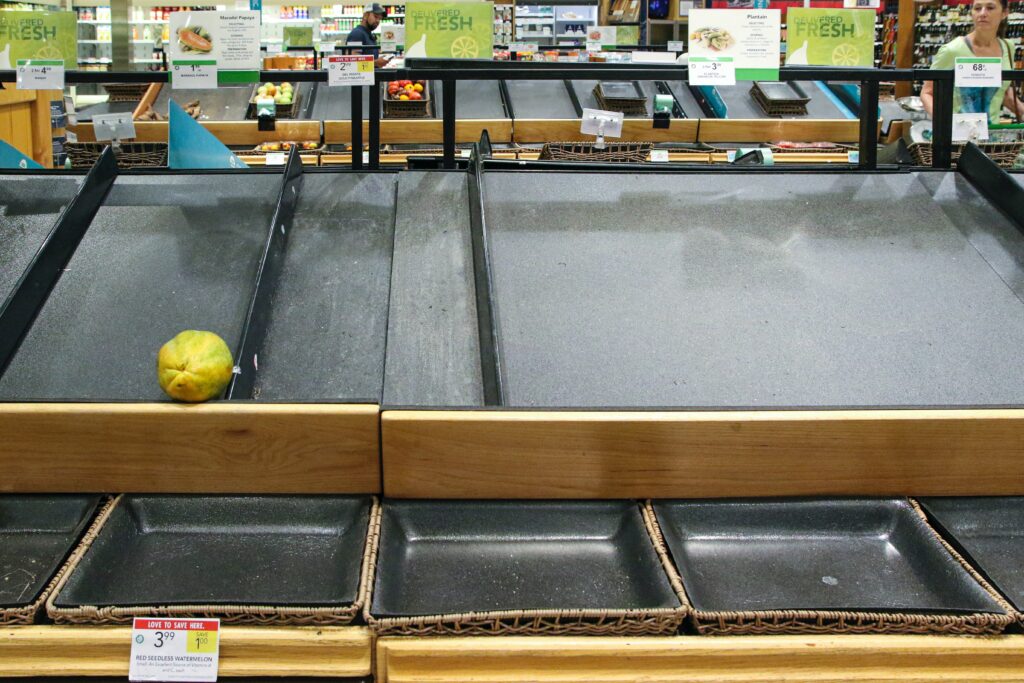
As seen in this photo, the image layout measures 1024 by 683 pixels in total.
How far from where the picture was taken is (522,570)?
1.16 meters

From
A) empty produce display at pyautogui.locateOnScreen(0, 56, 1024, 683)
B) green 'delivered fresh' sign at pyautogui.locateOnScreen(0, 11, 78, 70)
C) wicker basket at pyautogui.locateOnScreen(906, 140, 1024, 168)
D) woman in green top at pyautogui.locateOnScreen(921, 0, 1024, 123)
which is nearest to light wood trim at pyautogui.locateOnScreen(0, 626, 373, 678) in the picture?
empty produce display at pyautogui.locateOnScreen(0, 56, 1024, 683)

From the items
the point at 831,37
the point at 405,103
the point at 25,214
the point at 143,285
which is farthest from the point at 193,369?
the point at 405,103

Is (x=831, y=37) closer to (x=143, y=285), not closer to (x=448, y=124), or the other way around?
(x=448, y=124)

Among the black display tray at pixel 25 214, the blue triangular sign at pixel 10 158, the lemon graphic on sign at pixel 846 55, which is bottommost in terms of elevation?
the black display tray at pixel 25 214

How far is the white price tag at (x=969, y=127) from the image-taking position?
6.67 ft

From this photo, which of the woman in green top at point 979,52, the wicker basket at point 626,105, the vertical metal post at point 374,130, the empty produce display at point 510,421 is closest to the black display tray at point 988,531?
the empty produce display at point 510,421

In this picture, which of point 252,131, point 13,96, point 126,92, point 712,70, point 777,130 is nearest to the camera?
point 712,70

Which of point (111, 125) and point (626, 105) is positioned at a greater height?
point (626, 105)

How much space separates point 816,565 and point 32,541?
1107 millimetres

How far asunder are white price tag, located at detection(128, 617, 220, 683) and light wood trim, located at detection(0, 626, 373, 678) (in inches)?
0.6

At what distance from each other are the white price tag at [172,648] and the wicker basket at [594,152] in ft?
7.61

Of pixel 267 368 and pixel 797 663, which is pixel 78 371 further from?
pixel 797 663

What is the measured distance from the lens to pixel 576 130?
3.97 meters

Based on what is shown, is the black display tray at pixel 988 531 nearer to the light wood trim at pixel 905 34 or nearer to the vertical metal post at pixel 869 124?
the vertical metal post at pixel 869 124
